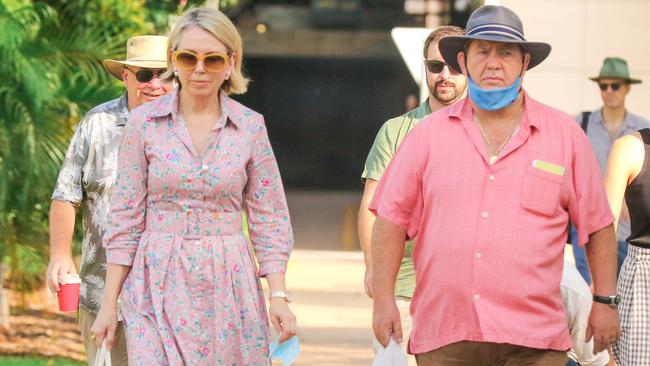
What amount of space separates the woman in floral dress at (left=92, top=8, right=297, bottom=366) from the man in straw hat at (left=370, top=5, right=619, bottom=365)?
472 mm

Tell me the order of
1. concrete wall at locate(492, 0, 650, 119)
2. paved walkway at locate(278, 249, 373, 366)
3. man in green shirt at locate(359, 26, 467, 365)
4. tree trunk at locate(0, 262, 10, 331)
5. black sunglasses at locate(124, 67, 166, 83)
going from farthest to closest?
concrete wall at locate(492, 0, 650, 119)
tree trunk at locate(0, 262, 10, 331)
paved walkway at locate(278, 249, 373, 366)
black sunglasses at locate(124, 67, 166, 83)
man in green shirt at locate(359, 26, 467, 365)

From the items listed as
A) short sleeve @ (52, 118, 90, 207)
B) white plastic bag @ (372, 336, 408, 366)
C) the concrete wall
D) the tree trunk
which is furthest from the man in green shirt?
the concrete wall

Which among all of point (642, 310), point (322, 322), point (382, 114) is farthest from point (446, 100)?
point (382, 114)

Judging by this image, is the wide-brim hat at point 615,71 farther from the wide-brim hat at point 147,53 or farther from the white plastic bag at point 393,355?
the white plastic bag at point 393,355

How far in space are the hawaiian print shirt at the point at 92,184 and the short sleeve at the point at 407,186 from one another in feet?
5.39

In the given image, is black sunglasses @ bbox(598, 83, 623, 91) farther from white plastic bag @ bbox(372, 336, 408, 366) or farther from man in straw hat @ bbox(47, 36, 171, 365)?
white plastic bag @ bbox(372, 336, 408, 366)

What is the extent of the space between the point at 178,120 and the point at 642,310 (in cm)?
201

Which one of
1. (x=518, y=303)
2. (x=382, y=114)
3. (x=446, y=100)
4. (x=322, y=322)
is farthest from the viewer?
(x=382, y=114)

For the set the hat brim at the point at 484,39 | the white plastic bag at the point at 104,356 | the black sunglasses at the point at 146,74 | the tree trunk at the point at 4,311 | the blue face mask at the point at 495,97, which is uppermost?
the hat brim at the point at 484,39

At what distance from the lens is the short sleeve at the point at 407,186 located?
511 centimetres

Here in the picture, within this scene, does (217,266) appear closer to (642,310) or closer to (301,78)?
(642,310)

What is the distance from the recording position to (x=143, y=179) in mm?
5316

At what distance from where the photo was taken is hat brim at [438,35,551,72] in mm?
5137

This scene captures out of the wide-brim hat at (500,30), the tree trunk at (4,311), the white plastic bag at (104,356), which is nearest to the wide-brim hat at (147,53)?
the white plastic bag at (104,356)
